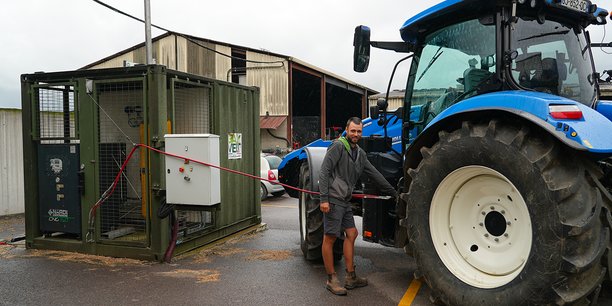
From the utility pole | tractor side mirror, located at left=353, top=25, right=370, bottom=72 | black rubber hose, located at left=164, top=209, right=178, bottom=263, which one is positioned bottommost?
black rubber hose, located at left=164, top=209, right=178, bottom=263

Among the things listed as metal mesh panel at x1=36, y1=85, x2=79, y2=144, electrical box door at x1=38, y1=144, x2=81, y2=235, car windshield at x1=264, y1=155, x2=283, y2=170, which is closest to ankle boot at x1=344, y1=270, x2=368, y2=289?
electrical box door at x1=38, y1=144, x2=81, y2=235

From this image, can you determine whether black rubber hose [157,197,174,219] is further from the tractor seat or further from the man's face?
the tractor seat

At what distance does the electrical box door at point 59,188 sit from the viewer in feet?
21.6

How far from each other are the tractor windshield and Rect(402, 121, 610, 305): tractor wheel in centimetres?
79

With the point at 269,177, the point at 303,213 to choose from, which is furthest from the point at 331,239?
the point at 269,177

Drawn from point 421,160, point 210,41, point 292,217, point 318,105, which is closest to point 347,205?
point 421,160

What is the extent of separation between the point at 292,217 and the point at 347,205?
17.4 feet

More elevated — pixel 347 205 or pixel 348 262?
pixel 347 205

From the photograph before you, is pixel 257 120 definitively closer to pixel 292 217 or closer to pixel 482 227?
pixel 292 217

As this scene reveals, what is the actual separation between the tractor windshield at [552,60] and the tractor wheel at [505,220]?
0.79m

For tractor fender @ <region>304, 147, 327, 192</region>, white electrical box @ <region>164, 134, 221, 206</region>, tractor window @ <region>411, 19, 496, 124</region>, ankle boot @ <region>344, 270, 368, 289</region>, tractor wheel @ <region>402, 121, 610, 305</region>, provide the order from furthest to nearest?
1. white electrical box @ <region>164, 134, 221, 206</region>
2. tractor fender @ <region>304, 147, 327, 192</region>
3. ankle boot @ <region>344, 270, 368, 289</region>
4. tractor window @ <region>411, 19, 496, 124</region>
5. tractor wheel @ <region>402, 121, 610, 305</region>

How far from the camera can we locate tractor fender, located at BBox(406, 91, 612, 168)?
3219mm

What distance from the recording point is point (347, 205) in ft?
16.2

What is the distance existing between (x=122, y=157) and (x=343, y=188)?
3.46 meters
